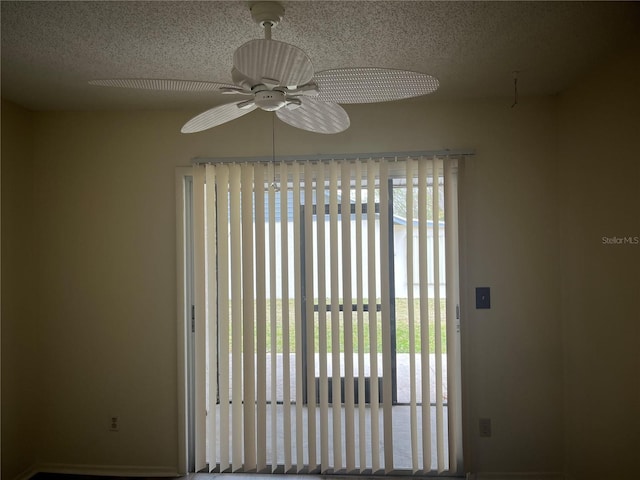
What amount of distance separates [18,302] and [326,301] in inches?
74.0

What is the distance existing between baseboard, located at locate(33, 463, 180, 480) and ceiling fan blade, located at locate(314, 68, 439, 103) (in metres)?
2.47

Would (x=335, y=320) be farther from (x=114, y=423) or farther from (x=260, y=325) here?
(x=114, y=423)

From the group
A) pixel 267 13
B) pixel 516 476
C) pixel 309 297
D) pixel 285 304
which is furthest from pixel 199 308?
pixel 516 476

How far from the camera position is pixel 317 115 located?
1517 millimetres

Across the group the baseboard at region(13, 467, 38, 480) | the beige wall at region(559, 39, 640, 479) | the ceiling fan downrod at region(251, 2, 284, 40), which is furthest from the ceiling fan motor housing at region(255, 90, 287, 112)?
the baseboard at region(13, 467, 38, 480)

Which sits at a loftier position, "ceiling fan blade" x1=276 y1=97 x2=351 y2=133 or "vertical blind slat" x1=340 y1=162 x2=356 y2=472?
"ceiling fan blade" x1=276 y1=97 x2=351 y2=133

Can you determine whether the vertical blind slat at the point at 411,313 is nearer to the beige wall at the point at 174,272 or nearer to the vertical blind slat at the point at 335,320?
the beige wall at the point at 174,272

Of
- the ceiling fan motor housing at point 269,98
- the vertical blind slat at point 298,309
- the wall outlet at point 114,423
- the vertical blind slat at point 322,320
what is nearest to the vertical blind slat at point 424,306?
the vertical blind slat at point 322,320

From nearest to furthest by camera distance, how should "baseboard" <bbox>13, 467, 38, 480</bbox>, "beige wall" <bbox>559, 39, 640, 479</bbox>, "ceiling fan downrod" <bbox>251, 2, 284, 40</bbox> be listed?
"ceiling fan downrod" <bbox>251, 2, 284, 40</bbox> → "beige wall" <bbox>559, 39, 640, 479</bbox> → "baseboard" <bbox>13, 467, 38, 480</bbox>

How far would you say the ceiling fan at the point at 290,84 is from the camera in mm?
1125

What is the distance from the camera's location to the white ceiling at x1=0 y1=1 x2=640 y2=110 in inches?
59.1

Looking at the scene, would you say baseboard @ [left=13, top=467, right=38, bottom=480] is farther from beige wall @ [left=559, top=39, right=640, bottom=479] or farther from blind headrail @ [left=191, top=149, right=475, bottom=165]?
beige wall @ [left=559, top=39, right=640, bottom=479]

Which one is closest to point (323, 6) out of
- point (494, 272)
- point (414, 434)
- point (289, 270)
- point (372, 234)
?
point (372, 234)

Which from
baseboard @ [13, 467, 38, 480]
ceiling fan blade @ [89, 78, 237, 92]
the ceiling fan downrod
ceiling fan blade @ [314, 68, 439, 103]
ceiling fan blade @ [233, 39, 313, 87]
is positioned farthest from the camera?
baseboard @ [13, 467, 38, 480]
